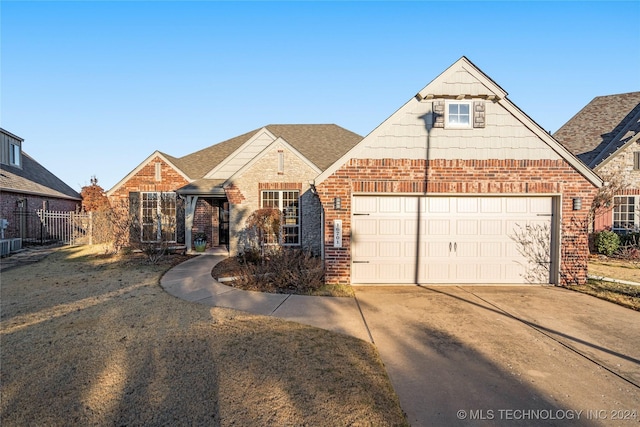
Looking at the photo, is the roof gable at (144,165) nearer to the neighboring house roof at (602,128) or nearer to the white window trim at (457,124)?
the white window trim at (457,124)

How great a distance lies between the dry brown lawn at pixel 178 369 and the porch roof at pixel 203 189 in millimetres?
7194

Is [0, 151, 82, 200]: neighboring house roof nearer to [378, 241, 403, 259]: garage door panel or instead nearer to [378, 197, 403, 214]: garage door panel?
[378, 197, 403, 214]: garage door panel

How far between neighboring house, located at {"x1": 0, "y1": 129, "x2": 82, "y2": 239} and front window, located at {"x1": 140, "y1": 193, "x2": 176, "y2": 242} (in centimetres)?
830

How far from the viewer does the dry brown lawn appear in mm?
3201

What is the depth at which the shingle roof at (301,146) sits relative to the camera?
589 inches

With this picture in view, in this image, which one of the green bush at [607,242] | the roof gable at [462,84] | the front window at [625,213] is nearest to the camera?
the roof gable at [462,84]

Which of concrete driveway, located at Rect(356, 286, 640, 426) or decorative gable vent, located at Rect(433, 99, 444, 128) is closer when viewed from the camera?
concrete driveway, located at Rect(356, 286, 640, 426)

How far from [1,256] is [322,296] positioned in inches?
590

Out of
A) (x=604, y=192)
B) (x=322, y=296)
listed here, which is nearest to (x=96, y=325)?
(x=322, y=296)

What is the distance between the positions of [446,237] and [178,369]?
24.2 ft

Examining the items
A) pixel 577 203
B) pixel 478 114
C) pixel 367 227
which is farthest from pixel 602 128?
pixel 367 227

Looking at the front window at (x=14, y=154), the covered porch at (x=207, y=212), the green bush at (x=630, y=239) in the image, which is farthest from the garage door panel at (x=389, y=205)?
the front window at (x=14, y=154)

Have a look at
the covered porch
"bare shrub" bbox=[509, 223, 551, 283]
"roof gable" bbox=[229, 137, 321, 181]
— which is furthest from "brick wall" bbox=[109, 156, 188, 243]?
"bare shrub" bbox=[509, 223, 551, 283]

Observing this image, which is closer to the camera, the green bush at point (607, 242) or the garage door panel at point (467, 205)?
the garage door panel at point (467, 205)
